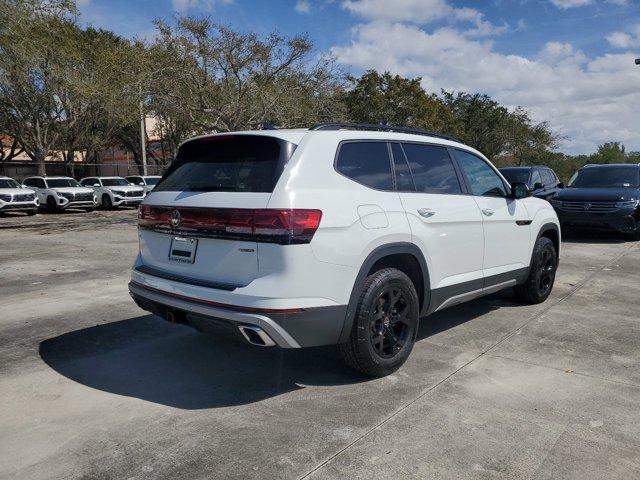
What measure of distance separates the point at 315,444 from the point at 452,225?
221 centimetres

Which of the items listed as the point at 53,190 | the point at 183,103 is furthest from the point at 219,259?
the point at 53,190

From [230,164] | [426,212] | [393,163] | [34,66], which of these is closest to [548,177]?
[426,212]

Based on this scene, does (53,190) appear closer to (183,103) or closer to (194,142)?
(183,103)

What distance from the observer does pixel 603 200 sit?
35.9ft

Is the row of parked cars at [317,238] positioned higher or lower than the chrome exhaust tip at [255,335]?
higher

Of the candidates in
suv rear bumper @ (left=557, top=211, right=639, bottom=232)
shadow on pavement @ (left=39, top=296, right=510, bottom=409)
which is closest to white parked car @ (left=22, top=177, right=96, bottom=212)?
suv rear bumper @ (left=557, top=211, right=639, bottom=232)

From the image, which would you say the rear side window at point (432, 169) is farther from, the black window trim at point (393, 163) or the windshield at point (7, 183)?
the windshield at point (7, 183)

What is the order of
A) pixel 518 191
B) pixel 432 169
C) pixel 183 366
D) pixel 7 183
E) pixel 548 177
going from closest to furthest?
pixel 183 366, pixel 432 169, pixel 518 191, pixel 548 177, pixel 7 183

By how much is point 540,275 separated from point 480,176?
1644mm

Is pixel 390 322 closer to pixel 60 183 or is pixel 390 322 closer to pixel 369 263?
pixel 369 263

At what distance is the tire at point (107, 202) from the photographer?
25.1 meters

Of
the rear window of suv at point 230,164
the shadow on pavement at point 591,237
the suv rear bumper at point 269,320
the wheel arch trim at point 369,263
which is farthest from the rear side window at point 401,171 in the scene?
the shadow on pavement at point 591,237

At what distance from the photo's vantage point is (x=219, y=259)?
3.40 m

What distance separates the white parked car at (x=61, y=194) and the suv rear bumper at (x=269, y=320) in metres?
21.6
